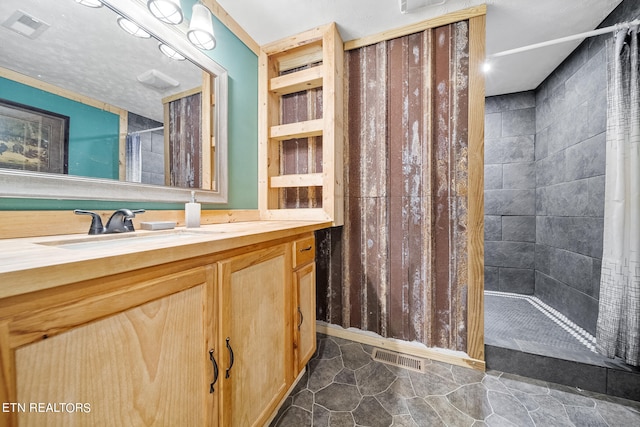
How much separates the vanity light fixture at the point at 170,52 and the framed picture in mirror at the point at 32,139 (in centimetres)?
62

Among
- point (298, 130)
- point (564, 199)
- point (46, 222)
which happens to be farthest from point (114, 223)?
point (564, 199)

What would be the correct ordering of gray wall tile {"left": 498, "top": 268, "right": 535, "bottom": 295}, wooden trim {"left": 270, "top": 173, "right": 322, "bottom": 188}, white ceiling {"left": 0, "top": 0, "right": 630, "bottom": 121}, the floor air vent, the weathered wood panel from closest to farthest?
white ceiling {"left": 0, "top": 0, "right": 630, "bottom": 121} < the weathered wood panel < the floor air vent < wooden trim {"left": 270, "top": 173, "right": 322, "bottom": 188} < gray wall tile {"left": 498, "top": 268, "right": 535, "bottom": 295}

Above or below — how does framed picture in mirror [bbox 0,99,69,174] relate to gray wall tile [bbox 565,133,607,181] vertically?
below

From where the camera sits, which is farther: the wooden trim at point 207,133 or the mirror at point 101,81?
the wooden trim at point 207,133

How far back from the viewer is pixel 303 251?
1369 millimetres

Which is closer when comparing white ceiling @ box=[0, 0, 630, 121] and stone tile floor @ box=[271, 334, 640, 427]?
white ceiling @ box=[0, 0, 630, 121]

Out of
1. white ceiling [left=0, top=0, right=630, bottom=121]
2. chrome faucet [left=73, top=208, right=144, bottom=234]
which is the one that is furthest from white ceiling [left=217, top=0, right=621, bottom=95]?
chrome faucet [left=73, top=208, right=144, bottom=234]

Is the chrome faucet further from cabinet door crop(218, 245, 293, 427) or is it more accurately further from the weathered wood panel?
cabinet door crop(218, 245, 293, 427)

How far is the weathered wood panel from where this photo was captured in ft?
4.28

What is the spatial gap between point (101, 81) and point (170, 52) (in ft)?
1.40

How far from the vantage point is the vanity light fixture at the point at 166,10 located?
1.14m

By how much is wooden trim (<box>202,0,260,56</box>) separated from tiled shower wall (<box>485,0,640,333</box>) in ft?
8.21

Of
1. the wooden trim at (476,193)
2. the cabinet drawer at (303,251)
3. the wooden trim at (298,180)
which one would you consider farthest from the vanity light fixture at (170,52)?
the wooden trim at (476,193)

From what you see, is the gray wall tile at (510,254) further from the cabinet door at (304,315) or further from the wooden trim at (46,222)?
the wooden trim at (46,222)
